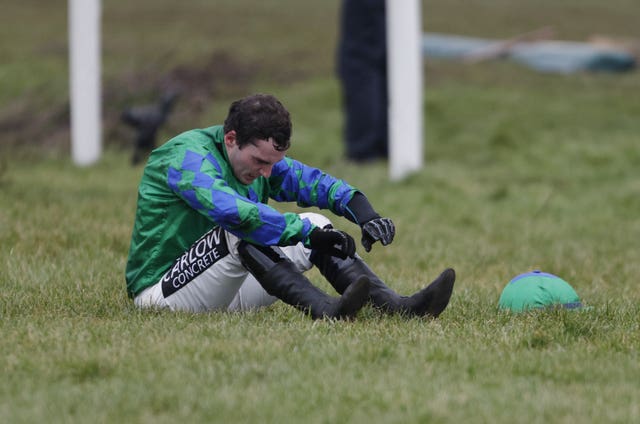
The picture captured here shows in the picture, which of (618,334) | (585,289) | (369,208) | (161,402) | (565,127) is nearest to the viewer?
(161,402)

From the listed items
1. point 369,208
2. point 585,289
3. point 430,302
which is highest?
point 369,208

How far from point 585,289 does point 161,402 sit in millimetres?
4360

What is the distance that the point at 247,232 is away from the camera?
539 centimetres

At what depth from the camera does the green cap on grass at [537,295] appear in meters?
6.29

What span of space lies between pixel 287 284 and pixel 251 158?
2.32 ft

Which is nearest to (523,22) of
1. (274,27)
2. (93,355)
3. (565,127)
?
(274,27)

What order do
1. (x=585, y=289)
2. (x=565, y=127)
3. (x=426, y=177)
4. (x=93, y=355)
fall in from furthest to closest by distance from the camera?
(x=565, y=127)
(x=426, y=177)
(x=585, y=289)
(x=93, y=355)

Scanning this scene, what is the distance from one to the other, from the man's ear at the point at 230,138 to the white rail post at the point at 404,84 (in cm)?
716

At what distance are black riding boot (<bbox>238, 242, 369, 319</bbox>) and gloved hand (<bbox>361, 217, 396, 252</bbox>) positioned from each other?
0.35 meters

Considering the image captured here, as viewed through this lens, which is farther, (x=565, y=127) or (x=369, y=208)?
(x=565, y=127)

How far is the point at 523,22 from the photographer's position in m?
25.8

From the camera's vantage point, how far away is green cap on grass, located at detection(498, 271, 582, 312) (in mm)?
6293

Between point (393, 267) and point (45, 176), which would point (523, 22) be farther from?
point (393, 267)

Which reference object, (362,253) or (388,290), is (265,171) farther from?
(362,253)
